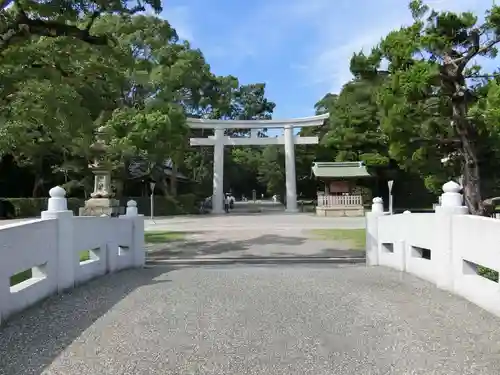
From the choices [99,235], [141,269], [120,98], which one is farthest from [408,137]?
[120,98]

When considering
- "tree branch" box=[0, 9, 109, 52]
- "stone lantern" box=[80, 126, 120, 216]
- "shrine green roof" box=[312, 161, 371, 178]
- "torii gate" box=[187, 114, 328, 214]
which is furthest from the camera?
"torii gate" box=[187, 114, 328, 214]

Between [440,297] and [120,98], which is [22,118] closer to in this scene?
[440,297]

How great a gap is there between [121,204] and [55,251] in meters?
25.9

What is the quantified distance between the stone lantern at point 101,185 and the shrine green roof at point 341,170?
1495cm

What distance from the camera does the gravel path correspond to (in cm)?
358

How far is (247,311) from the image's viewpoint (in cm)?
509

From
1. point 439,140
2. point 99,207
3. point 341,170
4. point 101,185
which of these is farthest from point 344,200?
point 439,140

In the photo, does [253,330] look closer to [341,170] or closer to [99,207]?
[99,207]

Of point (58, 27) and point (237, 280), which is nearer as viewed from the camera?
point (237, 280)

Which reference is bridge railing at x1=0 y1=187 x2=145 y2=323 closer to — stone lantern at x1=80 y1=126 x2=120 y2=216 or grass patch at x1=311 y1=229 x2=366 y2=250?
grass patch at x1=311 y1=229 x2=366 y2=250

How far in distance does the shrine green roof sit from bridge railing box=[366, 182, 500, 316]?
77.4ft

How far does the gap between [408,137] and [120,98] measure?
20.6m

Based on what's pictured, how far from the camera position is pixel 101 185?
68.6 feet

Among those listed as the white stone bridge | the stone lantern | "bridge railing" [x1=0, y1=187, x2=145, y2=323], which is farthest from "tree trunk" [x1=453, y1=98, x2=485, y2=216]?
the stone lantern
